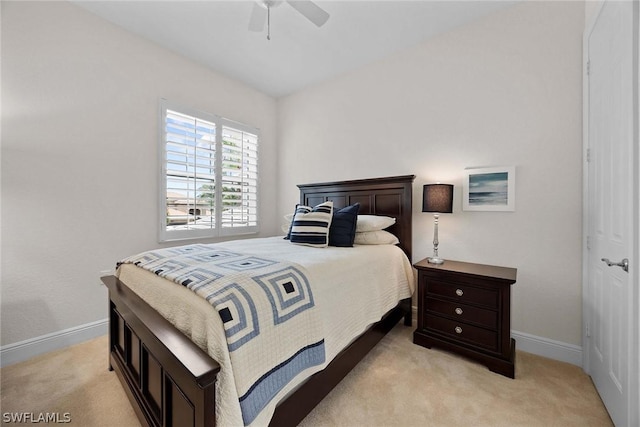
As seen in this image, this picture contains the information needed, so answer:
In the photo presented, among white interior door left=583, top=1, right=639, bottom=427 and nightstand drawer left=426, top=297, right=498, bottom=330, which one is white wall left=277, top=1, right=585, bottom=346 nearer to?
white interior door left=583, top=1, right=639, bottom=427

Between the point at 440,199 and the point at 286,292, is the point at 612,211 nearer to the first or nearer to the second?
the point at 440,199

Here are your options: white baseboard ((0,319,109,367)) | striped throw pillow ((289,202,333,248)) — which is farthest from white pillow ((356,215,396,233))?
white baseboard ((0,319,109,367))

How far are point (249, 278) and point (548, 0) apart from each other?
307cm

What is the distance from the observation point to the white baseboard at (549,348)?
1.93 m

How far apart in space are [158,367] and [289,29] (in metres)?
2.87

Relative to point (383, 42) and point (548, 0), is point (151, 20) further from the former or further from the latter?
point (548, 0)

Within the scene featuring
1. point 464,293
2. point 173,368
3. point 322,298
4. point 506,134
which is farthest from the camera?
point 506,134

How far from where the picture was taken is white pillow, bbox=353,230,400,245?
8.27ft

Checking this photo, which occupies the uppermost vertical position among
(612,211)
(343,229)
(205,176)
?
(205,176)

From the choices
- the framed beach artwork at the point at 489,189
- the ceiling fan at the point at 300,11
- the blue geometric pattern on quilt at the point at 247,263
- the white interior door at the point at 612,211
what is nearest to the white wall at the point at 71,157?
the ceiling fan at the point at 300,11

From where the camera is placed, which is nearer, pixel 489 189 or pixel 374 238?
pixel 489 189

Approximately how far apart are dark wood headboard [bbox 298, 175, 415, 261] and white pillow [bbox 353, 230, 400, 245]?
18 centimetres

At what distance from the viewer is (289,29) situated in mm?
2500

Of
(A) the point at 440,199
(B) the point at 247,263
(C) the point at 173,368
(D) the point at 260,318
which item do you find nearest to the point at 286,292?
(D) the point at 260,318
